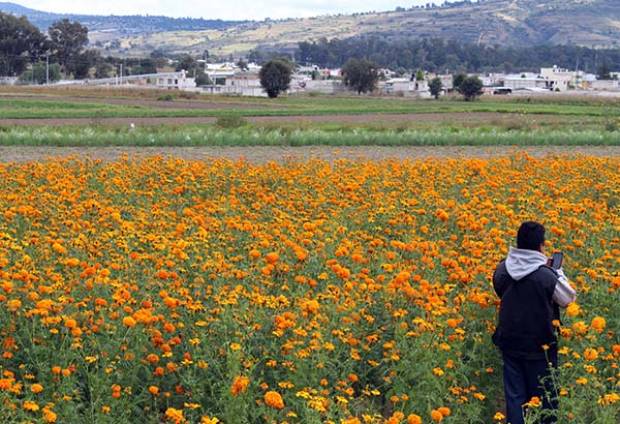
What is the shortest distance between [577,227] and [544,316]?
2410mm

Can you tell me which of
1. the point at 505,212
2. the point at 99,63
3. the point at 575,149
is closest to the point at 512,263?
the point at 505,212

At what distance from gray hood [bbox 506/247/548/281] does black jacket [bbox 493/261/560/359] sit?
0.11 feet

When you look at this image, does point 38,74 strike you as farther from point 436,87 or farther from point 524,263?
point 524,263

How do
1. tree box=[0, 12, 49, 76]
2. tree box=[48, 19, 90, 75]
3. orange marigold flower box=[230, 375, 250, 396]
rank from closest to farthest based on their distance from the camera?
orange marigold flower box=[230, 375, 250, 396], tree box=[0, 12, 49, 76], tree box=[48, 19, 90, 75]

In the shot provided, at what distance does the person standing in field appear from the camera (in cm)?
633

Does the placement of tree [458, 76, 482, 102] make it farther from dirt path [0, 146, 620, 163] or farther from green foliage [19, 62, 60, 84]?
dirt path [0, 146, 620, 163]

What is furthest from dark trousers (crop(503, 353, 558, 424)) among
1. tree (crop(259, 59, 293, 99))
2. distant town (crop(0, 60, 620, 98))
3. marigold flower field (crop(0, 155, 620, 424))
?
distant town (crop(0, 60, 620, 98))

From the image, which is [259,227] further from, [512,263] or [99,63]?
[99,63]

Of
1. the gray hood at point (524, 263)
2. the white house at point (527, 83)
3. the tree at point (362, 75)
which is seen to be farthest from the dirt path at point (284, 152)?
the white house at point (527, 83)

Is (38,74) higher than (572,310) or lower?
lower

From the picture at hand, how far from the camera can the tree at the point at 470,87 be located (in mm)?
95812

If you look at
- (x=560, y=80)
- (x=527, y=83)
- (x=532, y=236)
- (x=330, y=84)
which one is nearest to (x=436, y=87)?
(x=330, y=84)

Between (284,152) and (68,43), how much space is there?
11690 cm

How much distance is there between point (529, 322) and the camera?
6.33 metres
